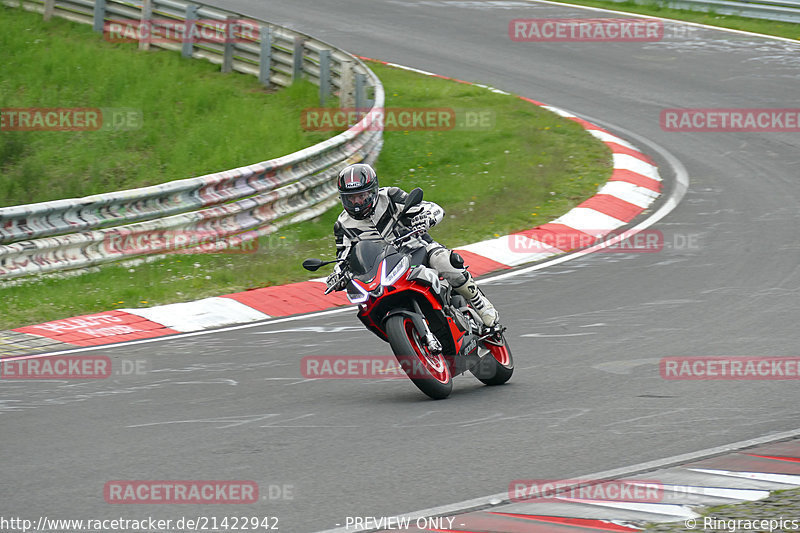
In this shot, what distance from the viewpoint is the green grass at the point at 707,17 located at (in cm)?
2241

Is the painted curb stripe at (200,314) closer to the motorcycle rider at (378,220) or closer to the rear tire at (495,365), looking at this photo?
the motorcycle rider at (378,220)

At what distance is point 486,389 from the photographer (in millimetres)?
7422

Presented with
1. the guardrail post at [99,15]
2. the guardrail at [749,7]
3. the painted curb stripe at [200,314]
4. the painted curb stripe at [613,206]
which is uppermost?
the guardrail at [749,7]

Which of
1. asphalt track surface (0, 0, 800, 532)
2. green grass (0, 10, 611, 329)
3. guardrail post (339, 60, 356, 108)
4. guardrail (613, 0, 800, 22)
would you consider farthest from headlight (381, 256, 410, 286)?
guardrail (613, 0, 800, 22)

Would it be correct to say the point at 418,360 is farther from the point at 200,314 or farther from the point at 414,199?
the point at 200,314

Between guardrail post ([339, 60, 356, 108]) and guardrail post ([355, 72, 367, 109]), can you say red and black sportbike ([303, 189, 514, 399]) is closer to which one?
guardrail post ([355, 72, 367, 109])

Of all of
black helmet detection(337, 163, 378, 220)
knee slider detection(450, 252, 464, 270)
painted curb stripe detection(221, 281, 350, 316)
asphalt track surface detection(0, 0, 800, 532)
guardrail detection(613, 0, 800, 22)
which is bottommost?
painted curb stripe detection(221, 281, 350, 316)

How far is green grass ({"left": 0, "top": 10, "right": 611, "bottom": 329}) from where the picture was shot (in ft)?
33.9

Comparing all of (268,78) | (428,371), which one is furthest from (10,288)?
(268,78)

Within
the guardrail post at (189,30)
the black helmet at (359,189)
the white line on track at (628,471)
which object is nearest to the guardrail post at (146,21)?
the guardrail post at (189,30)

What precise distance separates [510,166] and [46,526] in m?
10.7

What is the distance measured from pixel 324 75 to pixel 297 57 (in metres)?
1.16

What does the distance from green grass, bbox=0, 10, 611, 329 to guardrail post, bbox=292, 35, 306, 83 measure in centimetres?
159

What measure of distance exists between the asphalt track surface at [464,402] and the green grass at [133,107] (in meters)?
6.27
